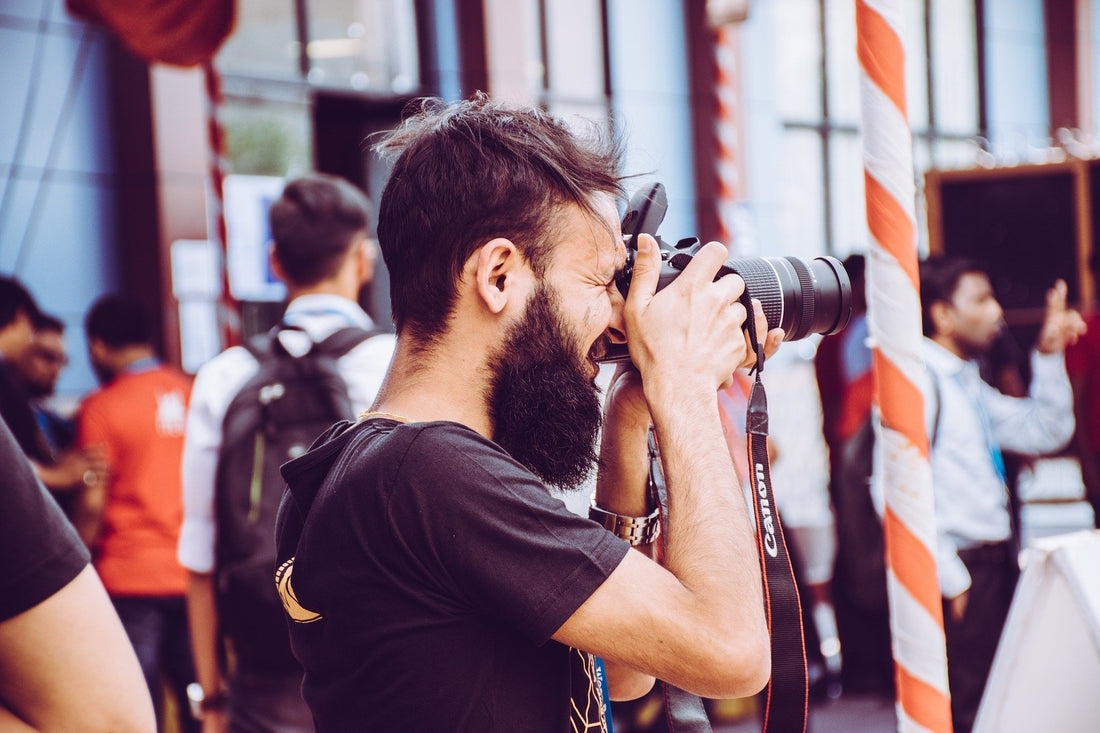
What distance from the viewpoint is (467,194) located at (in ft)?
4.30

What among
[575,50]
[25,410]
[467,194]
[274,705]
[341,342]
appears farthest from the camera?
[575,50]

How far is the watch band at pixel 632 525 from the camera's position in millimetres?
1565

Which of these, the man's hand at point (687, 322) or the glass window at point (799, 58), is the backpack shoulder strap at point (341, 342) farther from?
the glass window at point (799, 58)

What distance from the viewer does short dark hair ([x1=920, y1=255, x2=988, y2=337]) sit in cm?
384

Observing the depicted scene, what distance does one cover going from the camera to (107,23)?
3.73 m

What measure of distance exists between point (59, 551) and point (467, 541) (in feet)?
1.32

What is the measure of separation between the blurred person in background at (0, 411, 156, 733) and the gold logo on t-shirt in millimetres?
189

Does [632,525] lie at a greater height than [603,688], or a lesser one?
greater

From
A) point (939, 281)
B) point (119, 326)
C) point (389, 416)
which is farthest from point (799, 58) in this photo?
point (389, 416)

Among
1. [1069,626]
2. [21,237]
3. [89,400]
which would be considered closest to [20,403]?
[89,400]

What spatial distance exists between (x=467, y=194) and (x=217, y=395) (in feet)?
4.73

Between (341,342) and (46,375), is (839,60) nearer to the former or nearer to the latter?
(46,375)

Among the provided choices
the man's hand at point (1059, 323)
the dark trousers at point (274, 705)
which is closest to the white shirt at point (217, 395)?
the dark trousers at point (274, 705)

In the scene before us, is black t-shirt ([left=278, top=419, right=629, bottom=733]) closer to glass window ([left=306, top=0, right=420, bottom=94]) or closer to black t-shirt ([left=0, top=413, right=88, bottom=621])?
black t-shirt ([left=0, top=413, right=88, bottom=621])
